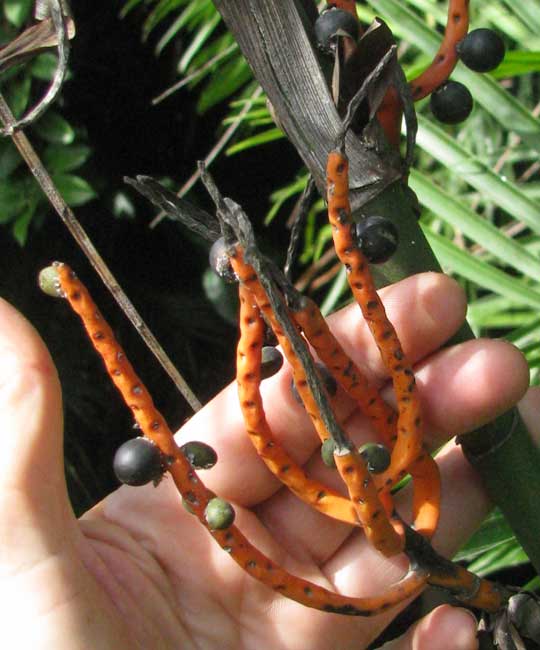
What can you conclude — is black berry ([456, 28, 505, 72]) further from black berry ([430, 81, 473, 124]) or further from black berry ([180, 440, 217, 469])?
black berry ([180, 440, 217, 469])

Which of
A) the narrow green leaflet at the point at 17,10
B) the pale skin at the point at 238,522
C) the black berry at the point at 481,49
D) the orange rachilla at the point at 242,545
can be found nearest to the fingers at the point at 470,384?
the pale skin at the point at 238,522

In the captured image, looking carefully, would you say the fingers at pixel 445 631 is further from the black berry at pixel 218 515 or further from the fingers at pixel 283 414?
the black berry at pixel 218 515

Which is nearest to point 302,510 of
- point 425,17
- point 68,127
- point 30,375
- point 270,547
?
point 270,547

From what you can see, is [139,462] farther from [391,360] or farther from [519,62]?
[519,62]

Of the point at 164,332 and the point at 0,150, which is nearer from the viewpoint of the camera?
the point at 0,150

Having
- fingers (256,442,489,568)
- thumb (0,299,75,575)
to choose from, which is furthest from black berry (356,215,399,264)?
fingers (256,442,489,568)

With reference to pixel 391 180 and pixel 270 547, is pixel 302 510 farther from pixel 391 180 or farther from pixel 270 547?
pixel 391 180
